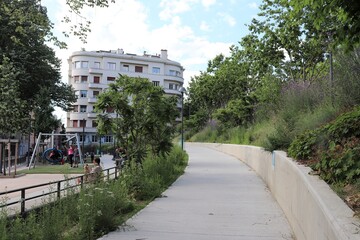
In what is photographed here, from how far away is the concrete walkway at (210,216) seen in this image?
723 centimetres

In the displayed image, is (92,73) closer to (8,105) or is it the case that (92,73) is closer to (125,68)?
(125,68)

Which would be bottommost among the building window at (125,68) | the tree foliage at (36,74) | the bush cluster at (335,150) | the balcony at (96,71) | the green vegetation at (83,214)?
the green vegetation at (83,214)

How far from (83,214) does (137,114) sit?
769cm

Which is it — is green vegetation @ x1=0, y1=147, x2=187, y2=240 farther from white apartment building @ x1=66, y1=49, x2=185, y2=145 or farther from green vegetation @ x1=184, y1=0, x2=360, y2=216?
white apartment building @ x1=66, y1=49, x2=185, y2=145

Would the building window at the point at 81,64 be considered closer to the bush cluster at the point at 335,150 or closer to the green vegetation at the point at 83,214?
the green vegetation at the point at 83,214

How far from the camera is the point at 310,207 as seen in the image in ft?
17.5

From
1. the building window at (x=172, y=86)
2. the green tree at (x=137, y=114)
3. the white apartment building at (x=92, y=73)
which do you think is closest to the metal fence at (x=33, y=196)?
the green tree at (x=137, y=114)

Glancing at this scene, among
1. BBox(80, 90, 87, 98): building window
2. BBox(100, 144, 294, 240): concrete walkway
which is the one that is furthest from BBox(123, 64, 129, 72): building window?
BBox(100, 144, 294, 240): concrete walkway

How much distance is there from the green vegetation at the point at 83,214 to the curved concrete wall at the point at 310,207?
312cm

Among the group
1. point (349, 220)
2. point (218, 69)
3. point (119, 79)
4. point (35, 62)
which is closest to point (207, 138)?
point (218, 69)

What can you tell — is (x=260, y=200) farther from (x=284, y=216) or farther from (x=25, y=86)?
(x=25, y=86)

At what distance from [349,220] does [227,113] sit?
32348mm

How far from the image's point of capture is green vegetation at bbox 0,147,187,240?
5.88 metres

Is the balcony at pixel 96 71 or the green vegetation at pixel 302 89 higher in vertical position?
the balcony at pixel 96 71
